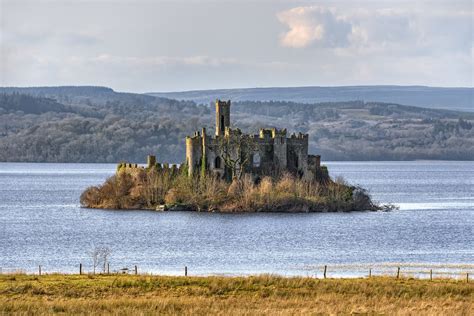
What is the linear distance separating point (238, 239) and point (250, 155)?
91.6ft

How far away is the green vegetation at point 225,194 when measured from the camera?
10762cm

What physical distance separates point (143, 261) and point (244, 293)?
2105 centimetres

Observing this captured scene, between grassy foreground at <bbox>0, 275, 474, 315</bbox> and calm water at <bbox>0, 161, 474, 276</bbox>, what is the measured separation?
413 inches

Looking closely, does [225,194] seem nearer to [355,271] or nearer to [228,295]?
[355,271]

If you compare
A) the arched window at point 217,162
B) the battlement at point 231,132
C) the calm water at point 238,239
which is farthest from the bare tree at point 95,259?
the battlement at point 231,132

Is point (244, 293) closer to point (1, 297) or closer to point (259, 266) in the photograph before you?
point (1, 297)

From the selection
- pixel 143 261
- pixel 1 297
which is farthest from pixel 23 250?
pixel 1 297

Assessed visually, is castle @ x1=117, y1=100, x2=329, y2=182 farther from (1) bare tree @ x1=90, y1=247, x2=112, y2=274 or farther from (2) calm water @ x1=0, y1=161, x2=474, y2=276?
(1) bare tree @ x1=90, y1=247, x2=112, y2=274

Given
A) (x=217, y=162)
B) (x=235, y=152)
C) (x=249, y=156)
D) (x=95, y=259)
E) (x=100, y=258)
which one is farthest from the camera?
(x=249, y=156)

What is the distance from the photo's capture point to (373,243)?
273 feet

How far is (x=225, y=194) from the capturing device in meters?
109

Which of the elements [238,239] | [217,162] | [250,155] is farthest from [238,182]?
[238,239]

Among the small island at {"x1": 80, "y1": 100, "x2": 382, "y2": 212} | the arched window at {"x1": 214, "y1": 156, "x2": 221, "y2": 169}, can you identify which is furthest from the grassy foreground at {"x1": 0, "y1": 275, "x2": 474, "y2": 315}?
the arched window at {"x1": 214, "y1": 156, "x2": 221, "y2": 169}

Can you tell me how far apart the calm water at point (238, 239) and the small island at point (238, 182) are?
247cm
